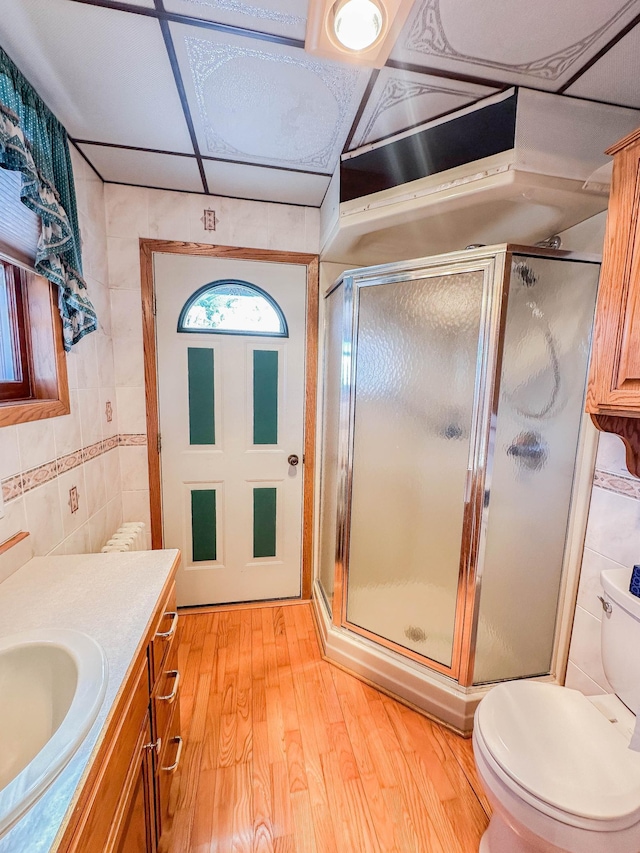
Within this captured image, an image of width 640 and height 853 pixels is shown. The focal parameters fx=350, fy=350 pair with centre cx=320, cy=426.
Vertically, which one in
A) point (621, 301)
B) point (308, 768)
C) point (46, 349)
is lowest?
point (308, 768)

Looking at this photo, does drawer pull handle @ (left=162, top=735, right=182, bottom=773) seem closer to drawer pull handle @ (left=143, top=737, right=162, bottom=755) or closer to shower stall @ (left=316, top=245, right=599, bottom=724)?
drawer pull handle @ (left=143, top=737, right=162, bottom=755)

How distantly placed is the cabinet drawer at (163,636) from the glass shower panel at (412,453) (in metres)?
0.89

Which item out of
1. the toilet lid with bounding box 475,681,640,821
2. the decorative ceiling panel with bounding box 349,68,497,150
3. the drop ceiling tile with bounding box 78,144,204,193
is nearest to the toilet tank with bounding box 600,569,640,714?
the toilet lid with bounding box 475,681,640,821

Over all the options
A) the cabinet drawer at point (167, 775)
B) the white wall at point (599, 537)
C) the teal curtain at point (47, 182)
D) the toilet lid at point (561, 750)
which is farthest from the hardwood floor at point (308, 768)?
the teal curtain at point (47, 182)

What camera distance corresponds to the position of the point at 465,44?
0.94 metres

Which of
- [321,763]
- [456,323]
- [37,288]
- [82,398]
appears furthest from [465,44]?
[321,763]

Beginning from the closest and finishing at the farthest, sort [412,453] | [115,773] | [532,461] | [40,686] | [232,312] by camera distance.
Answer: [115,773] → [40,686] → [532,461] → [412,453] → [232,312]

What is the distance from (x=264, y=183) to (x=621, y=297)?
1.54 meters

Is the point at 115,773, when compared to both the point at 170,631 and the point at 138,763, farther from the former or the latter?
the point at 170,631

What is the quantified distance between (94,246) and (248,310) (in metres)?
0.75

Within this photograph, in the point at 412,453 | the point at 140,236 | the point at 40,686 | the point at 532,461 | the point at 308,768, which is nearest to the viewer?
the point at 40,686

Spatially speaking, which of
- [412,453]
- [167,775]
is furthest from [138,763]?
[412,453]

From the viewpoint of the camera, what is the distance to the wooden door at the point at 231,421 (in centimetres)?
191

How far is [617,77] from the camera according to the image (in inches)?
40.5
